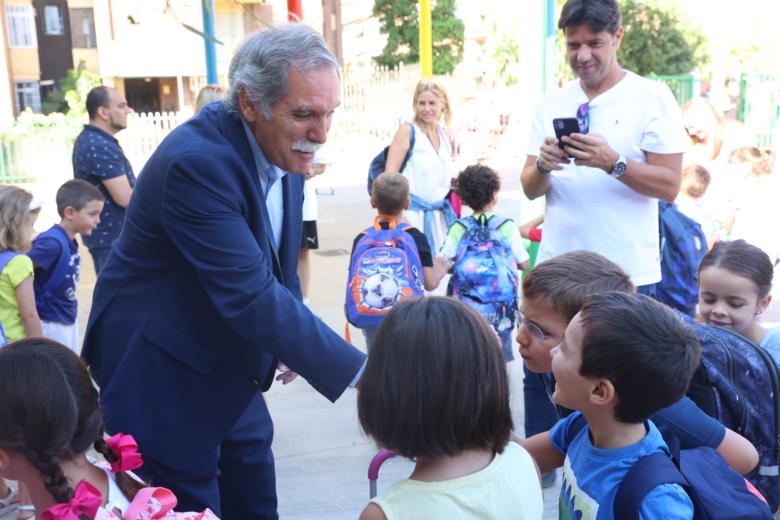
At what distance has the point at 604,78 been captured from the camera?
3375mm

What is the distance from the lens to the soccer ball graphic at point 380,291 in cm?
420

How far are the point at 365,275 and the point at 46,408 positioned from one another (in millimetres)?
2457

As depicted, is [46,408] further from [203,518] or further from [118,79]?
[118,79]

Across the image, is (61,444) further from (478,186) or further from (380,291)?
(478,186)

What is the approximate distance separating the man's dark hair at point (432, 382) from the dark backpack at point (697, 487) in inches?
12.7

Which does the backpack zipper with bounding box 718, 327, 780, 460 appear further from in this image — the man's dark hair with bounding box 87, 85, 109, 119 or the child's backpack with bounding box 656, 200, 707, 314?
the man's dark hair with bounding box 87, 85, 109, 119

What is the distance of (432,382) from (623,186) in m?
2.02

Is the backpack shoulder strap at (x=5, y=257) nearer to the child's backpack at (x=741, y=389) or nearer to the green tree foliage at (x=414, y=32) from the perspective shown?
the child's backpack at (x=741, y=389)

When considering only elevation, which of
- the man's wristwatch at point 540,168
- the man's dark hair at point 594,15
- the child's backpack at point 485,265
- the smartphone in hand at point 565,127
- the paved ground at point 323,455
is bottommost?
the paved ground at point 323,455

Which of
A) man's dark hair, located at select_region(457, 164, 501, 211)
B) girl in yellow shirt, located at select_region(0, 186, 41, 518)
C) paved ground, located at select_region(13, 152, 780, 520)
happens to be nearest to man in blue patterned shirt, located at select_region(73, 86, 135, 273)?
girl in yellow shirt, located at select_region(0, 186, 41, 518)

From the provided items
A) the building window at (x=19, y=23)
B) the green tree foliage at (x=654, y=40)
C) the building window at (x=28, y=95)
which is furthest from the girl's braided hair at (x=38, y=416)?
the building window at (x=19, y=23)

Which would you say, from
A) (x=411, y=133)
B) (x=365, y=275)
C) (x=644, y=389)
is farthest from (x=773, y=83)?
(x=644, y=389)

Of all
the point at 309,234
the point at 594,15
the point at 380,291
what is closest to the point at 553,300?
the point at 594,15

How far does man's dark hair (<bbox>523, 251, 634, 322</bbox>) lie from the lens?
2.23 metres
